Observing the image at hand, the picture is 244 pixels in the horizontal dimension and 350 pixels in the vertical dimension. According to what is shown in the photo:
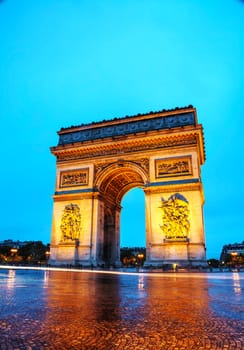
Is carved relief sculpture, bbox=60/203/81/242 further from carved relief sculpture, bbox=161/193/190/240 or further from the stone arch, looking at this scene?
carved relief sculpture, bbox=161/193/190/240

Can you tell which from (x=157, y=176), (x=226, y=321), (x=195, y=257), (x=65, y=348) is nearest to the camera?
(x=65, y=348)

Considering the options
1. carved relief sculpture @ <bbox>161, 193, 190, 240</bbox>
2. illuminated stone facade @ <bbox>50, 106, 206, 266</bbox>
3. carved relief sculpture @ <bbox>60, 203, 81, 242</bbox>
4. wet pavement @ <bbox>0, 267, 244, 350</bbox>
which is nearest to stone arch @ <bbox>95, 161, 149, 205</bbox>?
illuminated stone facade @ <bbox>50, 106, 206, 266</bbox>

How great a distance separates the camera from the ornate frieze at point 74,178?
83.4ft

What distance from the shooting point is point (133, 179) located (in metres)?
28.5

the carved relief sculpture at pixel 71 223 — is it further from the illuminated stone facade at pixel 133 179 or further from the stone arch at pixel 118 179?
the stone arch at pixel 118 179

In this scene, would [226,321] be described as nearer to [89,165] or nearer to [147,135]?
[147,135]

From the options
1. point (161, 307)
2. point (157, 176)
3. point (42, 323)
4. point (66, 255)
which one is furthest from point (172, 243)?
point (42, 323)

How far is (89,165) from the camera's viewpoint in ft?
84.5

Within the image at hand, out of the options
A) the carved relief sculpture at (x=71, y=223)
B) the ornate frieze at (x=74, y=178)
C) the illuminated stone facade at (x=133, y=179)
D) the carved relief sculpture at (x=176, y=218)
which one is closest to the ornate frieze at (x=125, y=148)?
the illuminated stone facade at (x=133, y=179)

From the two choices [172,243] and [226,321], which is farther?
[172,243]

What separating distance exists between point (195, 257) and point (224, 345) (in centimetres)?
1907

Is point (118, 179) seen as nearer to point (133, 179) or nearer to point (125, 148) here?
point (133, 179)

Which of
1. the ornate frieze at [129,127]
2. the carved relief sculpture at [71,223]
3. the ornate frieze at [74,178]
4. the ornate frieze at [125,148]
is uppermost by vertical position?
the ornate frieze at [129,127]

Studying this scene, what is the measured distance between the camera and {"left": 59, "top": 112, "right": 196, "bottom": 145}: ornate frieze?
24.2 metres
